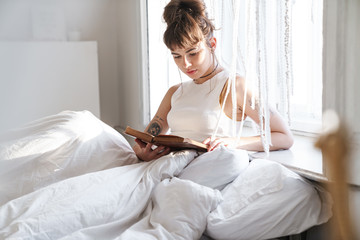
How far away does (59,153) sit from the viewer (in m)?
0.91

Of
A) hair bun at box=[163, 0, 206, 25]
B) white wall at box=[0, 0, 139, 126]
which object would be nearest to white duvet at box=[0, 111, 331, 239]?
hair bun at box=[163, 0, 206, 25]

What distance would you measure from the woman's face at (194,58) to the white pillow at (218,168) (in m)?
0.33

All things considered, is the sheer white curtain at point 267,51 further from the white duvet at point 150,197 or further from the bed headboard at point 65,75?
the bed headboard at point 65,75

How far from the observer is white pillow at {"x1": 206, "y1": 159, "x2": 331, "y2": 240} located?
2.27 feet

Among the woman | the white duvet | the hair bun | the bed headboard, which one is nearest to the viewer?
the white duvet

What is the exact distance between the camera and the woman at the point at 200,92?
0.98m

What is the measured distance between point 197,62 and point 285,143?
0.36 m

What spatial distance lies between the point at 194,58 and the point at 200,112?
0.17m

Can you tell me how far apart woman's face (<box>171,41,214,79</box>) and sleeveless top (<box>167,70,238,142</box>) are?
62 mm

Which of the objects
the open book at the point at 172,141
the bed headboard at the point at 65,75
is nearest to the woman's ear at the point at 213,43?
the open book at the point at 172,141

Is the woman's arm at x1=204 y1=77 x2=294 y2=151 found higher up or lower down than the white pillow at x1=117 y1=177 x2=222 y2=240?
higher up

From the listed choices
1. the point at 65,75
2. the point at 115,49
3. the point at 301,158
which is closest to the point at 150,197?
the point at 301,158

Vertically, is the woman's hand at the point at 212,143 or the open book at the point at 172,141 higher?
the open book at the point at 172,141

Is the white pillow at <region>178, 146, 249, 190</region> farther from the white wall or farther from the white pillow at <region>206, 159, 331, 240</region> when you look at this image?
the white wall
